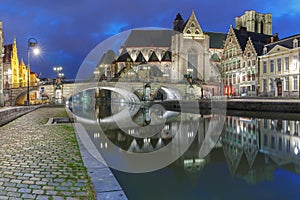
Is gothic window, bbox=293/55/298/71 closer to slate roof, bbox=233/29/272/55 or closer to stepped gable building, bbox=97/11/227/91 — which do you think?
slate roof, bbox=233/29/272/55

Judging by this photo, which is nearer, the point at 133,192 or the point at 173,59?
the point at 133,192

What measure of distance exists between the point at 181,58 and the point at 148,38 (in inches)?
657

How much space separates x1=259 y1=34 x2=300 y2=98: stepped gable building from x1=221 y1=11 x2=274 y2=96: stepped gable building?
1621 millimetres

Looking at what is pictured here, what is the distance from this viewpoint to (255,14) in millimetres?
75750

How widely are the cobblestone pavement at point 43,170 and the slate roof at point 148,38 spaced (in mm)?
70760

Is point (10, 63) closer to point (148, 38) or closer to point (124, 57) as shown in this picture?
point (124, 57)

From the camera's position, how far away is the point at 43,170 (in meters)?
5.10

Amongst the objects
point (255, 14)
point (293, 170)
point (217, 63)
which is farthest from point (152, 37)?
point (293, 170)

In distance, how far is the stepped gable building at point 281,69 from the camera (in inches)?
1555

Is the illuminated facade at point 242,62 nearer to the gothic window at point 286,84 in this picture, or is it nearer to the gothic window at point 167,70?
the gothic window at point 286,84

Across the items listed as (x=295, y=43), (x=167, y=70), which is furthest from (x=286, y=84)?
(x=167, y=70)

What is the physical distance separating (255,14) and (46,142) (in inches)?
3152

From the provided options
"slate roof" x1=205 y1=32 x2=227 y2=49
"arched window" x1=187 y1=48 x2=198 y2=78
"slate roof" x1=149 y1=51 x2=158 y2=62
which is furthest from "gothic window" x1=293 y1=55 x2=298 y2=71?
"slate roof" x1=149 y1=51 x2=158 y2=62

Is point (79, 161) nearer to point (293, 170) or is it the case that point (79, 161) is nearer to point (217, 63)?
point (293, 170)
